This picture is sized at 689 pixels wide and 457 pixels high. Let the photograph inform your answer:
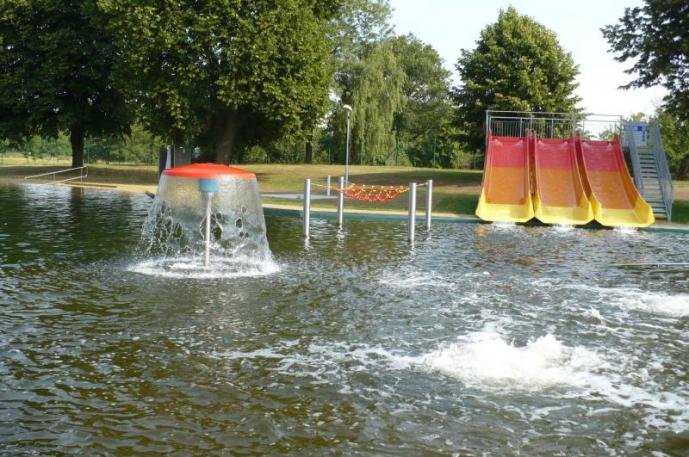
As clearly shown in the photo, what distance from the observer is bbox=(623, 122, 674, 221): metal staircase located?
27.5 m

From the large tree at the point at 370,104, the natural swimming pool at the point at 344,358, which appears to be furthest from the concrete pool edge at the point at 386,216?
the large tree at the point at 370,104

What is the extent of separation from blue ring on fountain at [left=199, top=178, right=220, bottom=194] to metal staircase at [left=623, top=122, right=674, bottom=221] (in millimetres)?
18952

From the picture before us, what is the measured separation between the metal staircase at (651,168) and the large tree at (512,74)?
951cm

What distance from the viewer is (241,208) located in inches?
623

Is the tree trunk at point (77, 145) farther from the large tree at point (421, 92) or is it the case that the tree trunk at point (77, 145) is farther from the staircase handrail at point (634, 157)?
the large tree at point (421, 92)

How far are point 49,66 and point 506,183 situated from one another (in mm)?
30972

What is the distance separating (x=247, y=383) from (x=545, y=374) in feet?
10.4

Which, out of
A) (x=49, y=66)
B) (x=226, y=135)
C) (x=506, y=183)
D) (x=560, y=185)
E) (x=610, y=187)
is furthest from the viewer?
(x=49, y=66)

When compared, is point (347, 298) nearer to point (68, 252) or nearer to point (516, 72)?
point (68, 252)

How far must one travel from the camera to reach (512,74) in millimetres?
43250

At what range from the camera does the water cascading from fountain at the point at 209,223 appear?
45.2ft

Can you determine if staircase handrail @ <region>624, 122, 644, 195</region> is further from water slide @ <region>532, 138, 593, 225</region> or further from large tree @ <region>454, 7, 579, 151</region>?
large tree @ <region>454, 7, 579, 151</region>

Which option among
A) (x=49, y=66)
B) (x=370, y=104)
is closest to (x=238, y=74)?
(x=49, y=66)

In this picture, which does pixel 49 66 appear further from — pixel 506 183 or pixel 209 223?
pixel 209 223
